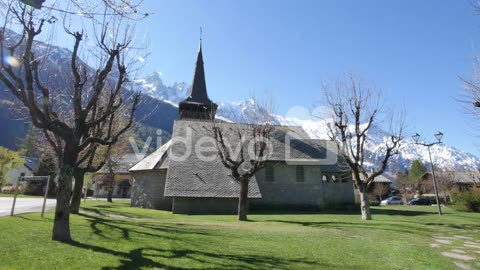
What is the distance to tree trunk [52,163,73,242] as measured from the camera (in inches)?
356

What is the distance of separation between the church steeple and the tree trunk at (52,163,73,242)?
29.5 m

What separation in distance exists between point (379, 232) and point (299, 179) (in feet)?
57.5

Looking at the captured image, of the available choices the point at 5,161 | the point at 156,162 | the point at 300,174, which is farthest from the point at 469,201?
the point at 5,161

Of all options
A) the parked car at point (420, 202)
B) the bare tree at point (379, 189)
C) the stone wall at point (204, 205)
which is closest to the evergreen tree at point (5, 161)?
the stone wall at point (204, 205)

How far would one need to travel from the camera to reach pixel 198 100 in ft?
143

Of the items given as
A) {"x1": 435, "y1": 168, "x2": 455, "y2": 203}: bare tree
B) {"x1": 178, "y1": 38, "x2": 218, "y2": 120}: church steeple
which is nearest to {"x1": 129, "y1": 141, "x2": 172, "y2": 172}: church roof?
{"x1": 178, "y1": 38, "x2": 218, "y2": 120}: church steeple

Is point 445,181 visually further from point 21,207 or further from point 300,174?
point 21,207

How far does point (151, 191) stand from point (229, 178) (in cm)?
754

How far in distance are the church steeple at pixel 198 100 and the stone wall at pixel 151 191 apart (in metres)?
12.4

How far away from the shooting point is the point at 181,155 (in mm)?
30000

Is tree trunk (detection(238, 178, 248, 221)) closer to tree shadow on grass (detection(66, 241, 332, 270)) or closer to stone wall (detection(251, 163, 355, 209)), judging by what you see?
stone wall (detection(251, 163, 355, 209))

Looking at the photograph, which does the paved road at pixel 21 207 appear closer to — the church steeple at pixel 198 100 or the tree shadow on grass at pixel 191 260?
the tree shadow on grass at pixel 191 260

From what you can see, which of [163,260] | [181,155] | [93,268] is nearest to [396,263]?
[163,260]

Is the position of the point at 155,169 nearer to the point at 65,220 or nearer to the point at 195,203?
the point at 195,203
